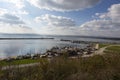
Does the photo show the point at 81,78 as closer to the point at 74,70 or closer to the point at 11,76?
the point at 74,70

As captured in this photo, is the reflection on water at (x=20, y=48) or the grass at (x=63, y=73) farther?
the reflection on water at (x=20, y=48)

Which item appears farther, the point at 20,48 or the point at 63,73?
the point at 20,48

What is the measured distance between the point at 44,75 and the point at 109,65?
312 cm

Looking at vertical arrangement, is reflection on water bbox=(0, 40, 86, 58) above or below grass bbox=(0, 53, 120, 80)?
below

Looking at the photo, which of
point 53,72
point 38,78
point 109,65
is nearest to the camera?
point 38,78

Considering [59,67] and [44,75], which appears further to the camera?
[59,67]

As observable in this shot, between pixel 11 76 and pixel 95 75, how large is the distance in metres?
2.87

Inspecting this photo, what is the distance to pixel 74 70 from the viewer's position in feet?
21.5

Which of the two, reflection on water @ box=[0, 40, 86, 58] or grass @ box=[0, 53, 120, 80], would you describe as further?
reflection on water @ box=[0, 40, 86, 58]

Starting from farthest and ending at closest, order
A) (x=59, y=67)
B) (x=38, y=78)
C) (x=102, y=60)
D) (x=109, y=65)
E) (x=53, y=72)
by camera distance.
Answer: (x=102, y=60), (x=109, y=65), (x=59, y=67), (x=53, y=72), (x=38, y=78)

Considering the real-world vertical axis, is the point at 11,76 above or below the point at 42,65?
below

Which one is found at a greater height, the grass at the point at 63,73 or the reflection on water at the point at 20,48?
the grass at the point at 63,73

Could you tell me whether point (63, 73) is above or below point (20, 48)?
above

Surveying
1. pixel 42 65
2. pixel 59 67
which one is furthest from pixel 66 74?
pixel 42 65
